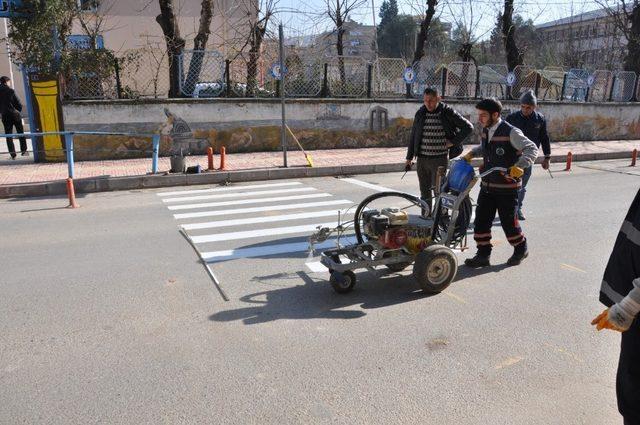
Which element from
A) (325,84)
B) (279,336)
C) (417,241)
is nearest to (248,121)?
(325,84)

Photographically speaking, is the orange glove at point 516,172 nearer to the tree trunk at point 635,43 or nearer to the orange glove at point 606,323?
the orange glove at point 606,323

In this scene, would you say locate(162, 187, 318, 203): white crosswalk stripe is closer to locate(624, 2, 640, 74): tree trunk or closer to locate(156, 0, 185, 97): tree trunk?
locate(156, 0, 185, 97): tree trunk

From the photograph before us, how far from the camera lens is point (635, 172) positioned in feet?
43.1

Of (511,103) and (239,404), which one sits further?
(511,103)

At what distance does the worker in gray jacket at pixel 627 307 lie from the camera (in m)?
2.32

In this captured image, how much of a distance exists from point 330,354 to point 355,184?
7.63m

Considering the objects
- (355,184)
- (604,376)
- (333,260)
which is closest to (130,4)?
(355,184)

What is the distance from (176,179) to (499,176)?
7539 millimetres

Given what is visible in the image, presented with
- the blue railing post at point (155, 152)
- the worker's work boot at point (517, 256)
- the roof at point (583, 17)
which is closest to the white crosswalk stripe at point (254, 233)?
the worker's work boot at point (517, 256)

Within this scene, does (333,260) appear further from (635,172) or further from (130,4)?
(130,4)

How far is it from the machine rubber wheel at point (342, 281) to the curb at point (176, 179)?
7087 millimetres

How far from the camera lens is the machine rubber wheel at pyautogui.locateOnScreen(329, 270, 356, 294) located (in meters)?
4.96

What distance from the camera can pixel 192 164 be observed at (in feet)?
41.7

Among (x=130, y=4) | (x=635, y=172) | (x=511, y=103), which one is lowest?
(x=635, y=172)
